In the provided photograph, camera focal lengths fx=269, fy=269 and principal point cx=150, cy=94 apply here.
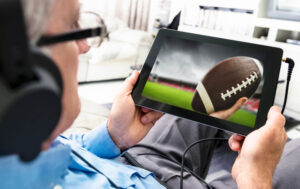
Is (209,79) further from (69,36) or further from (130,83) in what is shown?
(69,36)

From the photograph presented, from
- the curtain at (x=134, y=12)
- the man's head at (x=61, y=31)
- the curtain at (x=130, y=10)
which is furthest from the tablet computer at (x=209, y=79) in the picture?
the curtain at (x=134, y=12)

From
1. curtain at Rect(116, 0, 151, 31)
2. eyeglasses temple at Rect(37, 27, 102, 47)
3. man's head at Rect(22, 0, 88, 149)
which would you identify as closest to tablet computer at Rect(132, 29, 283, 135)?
man's head at Rect(22, 0, 88, 149)

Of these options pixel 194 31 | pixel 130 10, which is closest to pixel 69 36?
pixel 194 31

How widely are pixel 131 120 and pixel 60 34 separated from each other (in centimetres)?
54

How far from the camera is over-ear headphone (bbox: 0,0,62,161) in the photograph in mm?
255

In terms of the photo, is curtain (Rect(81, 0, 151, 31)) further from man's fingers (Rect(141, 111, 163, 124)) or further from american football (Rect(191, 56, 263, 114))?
american football (Rect(191, 56, 263, 114))

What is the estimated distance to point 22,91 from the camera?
274 mm

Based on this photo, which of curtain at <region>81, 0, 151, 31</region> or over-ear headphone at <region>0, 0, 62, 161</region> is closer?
over-ear headphone at <region>0, 0, 62, 161</region>

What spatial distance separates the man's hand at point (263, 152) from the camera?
634mm

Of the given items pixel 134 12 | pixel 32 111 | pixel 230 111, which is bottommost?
pixel 134 12

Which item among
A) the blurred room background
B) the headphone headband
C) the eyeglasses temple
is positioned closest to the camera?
the headphone headband

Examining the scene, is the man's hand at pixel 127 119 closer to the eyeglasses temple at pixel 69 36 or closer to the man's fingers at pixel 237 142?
the man's fingers at pixel 237 142

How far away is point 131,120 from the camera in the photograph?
0.87 m

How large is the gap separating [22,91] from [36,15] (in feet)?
0.32
